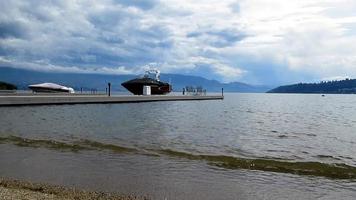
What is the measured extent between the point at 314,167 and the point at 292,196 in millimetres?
4361

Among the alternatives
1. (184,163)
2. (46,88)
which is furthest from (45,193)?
(46,88)

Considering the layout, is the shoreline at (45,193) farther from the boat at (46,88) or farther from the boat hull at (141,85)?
the boat hull at (141,85)

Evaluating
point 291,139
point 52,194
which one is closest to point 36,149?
point 52,194

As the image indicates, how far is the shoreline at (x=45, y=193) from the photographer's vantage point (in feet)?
25.3

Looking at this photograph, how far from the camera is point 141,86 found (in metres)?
84.5

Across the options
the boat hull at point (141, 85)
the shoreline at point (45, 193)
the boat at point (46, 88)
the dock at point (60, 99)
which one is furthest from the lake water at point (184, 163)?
the boat hull at point (141, 85)

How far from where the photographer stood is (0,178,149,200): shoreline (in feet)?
25.3

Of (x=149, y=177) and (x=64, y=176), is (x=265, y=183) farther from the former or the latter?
(x=64, y=176)

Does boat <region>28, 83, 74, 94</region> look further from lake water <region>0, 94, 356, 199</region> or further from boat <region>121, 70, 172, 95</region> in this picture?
lake water <region>0, 94, 356, 199</region>

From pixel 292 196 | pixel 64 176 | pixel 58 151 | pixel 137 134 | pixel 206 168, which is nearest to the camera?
pixel 292 196

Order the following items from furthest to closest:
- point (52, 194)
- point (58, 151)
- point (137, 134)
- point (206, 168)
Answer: point (137, 134), point (58, 151), point (206, 168), point (52, 194)

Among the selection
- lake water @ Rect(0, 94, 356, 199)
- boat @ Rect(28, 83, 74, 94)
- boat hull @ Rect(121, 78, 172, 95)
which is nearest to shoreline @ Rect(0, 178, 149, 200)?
lake water @ Rect(0, 94, 356, 199)

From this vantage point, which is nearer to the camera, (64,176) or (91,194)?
(91,194)

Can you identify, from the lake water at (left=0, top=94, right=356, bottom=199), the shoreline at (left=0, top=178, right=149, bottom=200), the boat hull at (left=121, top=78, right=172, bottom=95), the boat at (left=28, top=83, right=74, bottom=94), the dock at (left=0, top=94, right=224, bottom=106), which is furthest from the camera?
the boat hull at (left=121, top=78, right=172, bottom=95)
